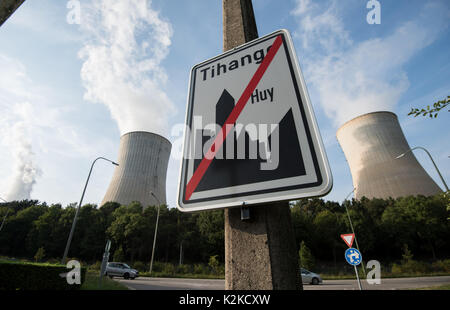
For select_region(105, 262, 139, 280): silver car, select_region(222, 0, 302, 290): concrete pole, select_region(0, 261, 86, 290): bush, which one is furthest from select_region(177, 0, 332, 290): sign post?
select_region(105, 262, 139, 280): silver car

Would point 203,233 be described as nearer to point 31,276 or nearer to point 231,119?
point 31,276

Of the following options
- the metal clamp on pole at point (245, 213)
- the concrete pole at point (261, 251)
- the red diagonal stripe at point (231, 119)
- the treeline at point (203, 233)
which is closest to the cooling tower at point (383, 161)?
the treeline at point (203, 233)

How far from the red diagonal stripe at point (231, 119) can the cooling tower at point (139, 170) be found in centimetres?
2541

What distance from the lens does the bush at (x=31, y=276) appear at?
21.5 ft

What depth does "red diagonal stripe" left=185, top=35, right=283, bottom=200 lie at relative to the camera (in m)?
0.92

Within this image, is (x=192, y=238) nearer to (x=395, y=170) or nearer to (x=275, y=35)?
(x=395, y=170)

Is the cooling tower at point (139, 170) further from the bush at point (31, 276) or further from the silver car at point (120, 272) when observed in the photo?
the bush at point (31, 276)

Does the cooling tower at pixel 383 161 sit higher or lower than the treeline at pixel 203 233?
higher

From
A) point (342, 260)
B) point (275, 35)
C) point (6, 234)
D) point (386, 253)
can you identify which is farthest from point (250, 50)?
point (6, 234)

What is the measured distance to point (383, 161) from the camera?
21609 mm

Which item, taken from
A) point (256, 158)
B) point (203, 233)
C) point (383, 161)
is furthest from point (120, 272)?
point (383, 161)

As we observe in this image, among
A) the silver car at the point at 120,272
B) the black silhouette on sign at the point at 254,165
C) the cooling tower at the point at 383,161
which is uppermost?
the cooling tower at the point at 383,161

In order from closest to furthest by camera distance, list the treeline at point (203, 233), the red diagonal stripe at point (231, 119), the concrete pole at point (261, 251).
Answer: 1. the concrete pole at point (261, 251)
2. the red diagonal stripe at point (231, 119)
3. the treeline at point (203, 233)

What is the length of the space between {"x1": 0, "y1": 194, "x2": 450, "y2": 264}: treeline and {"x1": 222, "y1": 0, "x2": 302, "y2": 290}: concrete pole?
29.5 m
